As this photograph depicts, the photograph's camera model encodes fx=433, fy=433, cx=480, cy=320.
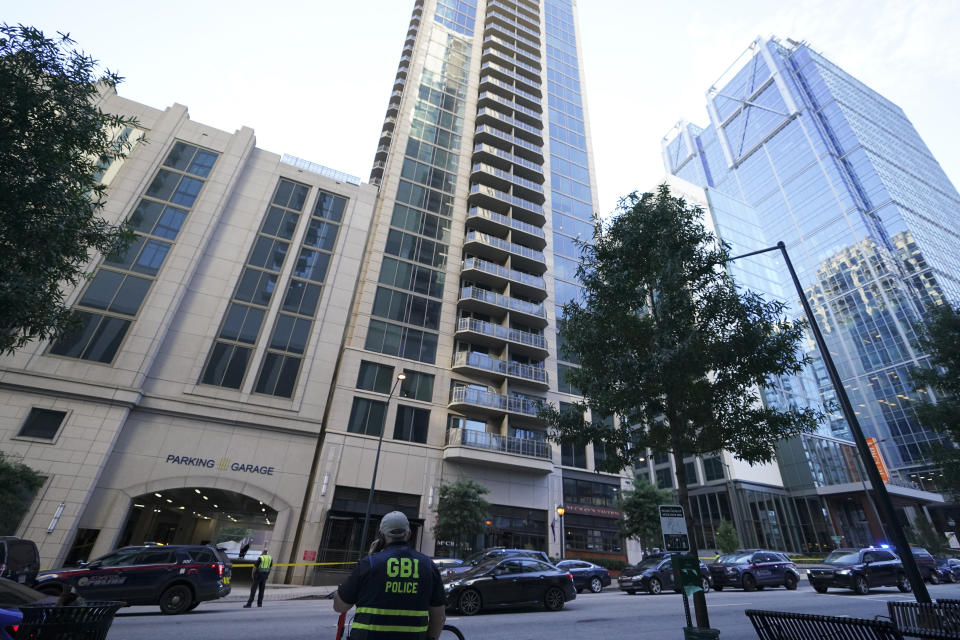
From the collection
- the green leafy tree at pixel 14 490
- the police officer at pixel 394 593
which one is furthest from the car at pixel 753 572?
the green leafy tree at pixel 14 490

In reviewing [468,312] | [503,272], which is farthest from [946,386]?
[468,312]

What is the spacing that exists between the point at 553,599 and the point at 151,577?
37.0 ft

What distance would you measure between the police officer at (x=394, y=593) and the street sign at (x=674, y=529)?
21.4 ft

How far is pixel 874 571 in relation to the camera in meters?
17.8

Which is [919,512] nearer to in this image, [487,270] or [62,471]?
[487,270]

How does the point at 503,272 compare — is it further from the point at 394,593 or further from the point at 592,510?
the point at 394,593

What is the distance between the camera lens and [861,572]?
17500mm

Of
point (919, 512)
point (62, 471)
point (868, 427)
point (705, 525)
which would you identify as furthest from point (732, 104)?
point (62, 471)

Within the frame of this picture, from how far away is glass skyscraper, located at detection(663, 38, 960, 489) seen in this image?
6838cm

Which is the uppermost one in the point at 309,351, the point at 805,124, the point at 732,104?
the point at 732,104

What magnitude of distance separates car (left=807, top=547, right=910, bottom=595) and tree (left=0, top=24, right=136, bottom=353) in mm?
28756

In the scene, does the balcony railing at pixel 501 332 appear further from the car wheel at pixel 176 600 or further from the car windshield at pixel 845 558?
the car wheel at pixel 176 600

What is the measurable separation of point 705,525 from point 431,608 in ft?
183

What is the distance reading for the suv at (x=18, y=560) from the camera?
1148 centimetres
